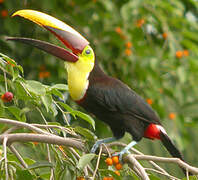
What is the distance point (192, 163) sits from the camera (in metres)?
4.89

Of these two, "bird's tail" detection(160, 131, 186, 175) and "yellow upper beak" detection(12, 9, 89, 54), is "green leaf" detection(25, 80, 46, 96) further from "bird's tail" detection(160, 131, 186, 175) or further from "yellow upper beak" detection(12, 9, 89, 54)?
"bird's tail" detection(160, 131, 186, 175)

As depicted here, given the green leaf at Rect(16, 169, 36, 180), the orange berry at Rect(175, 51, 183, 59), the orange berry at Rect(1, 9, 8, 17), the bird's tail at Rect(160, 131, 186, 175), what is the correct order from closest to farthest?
the green leaf at Rect(16, 169, 36, 180)
the bird's tail at Rect(160, 131, 186, 175)
the orange berry at Rect(1, 9, 8, 17)
the orange berry at Rect(175, 51, 183, 59)

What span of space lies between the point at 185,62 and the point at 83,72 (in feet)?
6.56

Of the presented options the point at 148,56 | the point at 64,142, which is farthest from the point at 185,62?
the point at 64,142

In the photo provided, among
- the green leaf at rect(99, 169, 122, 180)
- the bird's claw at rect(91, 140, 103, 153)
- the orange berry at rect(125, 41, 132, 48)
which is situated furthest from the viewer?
the orange berry at rect(125, 41, 132, 48)

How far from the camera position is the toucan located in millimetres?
2633

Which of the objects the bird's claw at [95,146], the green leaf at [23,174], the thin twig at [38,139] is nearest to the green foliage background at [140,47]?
the bird's claw at [95,146]

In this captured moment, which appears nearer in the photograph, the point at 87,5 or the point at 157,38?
the point at 87,5

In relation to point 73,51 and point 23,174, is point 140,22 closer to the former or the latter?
point 73,51

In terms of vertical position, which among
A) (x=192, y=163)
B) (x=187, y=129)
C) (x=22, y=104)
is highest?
(x=22, y=104)

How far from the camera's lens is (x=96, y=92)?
267cm

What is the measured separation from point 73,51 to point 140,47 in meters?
1.95

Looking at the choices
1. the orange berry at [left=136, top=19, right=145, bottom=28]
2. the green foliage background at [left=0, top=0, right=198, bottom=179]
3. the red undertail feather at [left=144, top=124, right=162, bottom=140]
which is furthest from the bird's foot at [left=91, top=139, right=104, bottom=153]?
the orange berry at [left=136, top=19, right=145, bottom=28]

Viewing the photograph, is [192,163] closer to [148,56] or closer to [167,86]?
[167,86]
